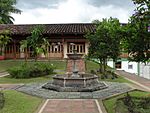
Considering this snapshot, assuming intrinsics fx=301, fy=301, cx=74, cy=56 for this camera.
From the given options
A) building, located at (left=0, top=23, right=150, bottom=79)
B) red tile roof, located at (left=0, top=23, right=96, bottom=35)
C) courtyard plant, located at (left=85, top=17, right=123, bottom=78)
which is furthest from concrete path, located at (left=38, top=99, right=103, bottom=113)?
building, located at (left=0, top=23, right=150, bottom=79)

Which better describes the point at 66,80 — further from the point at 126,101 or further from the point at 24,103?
the point at 126,101

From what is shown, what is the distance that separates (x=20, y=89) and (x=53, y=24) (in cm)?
2477

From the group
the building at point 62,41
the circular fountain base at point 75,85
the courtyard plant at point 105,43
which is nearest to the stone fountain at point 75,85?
the circular fountain base at point 75,85

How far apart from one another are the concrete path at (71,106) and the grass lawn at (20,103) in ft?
1.28

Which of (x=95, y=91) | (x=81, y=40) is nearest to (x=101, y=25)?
(x=95, y=91)

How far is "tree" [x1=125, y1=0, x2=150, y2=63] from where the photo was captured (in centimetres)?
852

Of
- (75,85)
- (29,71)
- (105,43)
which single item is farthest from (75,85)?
(105,43)

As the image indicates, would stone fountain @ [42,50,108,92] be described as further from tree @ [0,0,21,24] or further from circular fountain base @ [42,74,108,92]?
tree @ [0,0,21,24]

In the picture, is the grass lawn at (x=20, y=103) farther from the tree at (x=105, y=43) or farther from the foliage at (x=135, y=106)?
the tree at (x=105, y=43)

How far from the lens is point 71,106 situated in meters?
10.9

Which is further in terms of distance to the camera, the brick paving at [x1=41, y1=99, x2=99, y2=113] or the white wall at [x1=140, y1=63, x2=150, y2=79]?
the white wall at [x1=140, y1=63, x2=150, y2=79]

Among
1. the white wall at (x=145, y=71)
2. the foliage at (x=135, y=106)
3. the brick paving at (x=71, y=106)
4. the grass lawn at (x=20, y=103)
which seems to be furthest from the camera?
the white wall at (x=145, y=71)

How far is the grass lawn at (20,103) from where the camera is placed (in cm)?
995

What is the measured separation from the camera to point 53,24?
129ft
